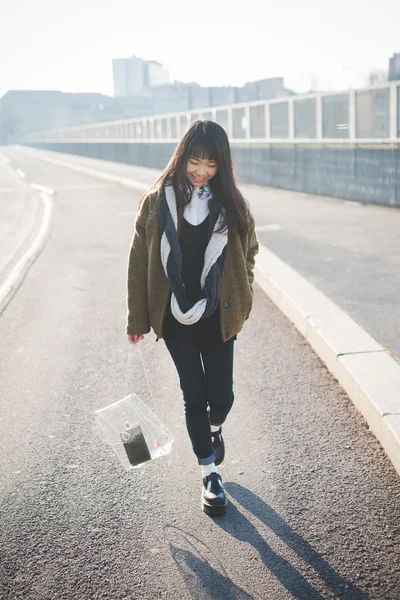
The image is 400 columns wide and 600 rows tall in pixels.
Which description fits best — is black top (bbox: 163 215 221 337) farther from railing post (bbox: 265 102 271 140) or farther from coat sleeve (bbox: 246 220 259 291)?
railing post (bbox: 265 102 271 140)

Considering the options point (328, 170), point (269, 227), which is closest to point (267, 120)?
point (328, 170)

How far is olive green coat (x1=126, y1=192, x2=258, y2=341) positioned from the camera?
3309 mm

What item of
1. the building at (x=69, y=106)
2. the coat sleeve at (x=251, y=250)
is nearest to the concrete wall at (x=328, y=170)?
the coat sleeve at (x=251, y=250)

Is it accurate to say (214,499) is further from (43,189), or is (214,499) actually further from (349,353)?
(43,189)

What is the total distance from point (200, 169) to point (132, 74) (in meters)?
181

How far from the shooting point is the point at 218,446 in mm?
3756

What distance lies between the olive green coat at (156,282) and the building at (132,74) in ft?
569

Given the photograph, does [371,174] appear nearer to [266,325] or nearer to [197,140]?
[266,325]

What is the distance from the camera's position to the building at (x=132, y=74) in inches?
6772

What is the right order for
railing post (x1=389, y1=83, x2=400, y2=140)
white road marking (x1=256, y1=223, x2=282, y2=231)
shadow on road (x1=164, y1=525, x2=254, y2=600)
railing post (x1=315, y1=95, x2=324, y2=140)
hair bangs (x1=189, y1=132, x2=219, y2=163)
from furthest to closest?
railing post (x1=315, y1=95, x2=324, y2=140) < railing post (x1=389, y1=83, x2=400, y2=140) < white road marking (x1=256, y1=223, x2=282, y2=231) < hair bangs (x1=189, y1=132, x2=219, y2=163) < shadow on road (x1=164, y1=525, x2=254, y2=600)

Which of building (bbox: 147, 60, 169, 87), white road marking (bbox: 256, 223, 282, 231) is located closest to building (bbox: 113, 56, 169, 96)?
building (bbox: 147, 60, 169, 87)

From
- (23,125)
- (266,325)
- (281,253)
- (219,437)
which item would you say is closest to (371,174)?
(281,253)

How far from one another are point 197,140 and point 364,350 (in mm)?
2402

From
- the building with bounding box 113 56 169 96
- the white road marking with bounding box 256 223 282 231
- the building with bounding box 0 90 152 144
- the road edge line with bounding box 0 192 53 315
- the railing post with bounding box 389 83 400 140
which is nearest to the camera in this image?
the road edge line with bounding box 0 192 53 315
